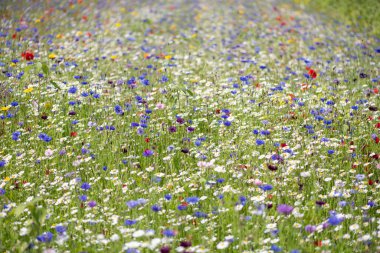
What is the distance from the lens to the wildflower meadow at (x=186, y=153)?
3193 millimetres

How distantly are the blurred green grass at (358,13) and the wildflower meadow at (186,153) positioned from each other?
206 centimetres

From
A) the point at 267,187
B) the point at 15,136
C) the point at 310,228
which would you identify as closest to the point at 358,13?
the point at 267,187

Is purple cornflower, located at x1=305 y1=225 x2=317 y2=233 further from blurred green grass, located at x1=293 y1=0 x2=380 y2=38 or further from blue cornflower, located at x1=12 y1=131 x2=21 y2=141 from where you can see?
blurred green grass, located at x1=293 y1=0 x2=380 y2=38

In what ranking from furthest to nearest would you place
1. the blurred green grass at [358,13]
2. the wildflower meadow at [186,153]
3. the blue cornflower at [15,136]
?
the blurred green grass at [358,13] < the blue cornflower at [15,136] < the wildflower meadow at [186,153]

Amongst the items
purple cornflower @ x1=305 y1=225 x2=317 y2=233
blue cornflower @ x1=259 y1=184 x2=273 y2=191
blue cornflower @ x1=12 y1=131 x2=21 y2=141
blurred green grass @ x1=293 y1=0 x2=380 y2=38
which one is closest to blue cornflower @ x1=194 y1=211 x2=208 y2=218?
blue cornflower @ x1=259 y1=184 x2=273 y2=191

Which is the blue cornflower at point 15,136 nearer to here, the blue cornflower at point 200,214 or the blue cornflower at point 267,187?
the blue cornflower at point 200,214

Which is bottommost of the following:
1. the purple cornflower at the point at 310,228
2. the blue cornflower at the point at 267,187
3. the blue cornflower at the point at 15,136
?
the purple cornflower at the point at 310,228

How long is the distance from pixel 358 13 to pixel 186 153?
7.80 m

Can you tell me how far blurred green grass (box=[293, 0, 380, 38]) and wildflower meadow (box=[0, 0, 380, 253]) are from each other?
206 cm

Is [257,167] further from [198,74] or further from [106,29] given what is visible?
[106,29]

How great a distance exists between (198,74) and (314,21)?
5496 mm

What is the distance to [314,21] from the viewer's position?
1116 centimetres

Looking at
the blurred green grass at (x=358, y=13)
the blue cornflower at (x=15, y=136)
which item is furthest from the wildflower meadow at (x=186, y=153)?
the blurred green grass at (x=358, y=13)

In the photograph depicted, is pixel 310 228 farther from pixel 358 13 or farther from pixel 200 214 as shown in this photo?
pixel 358 13
